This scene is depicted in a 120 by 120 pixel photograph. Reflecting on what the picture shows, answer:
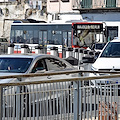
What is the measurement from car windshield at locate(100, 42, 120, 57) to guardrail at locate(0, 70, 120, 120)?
9088 mm

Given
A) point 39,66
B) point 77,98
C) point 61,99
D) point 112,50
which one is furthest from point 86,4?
point 61,99

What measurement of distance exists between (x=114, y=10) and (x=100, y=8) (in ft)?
4.65

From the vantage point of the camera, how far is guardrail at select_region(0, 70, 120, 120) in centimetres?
617

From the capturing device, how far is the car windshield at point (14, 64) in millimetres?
11469

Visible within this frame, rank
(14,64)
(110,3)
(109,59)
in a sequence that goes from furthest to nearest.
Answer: (110,3) < (109,59) < (14,64)

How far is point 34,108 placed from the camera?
20.5ft

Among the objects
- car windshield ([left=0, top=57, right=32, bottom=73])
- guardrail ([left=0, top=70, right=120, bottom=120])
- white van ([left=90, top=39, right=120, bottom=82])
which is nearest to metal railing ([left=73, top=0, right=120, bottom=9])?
white van ([left=90, top=39, right=120, bottom=82])

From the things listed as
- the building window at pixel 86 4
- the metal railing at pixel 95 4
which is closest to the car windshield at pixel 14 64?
the metal railing at pixel 95 4

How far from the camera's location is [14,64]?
38.4 ft

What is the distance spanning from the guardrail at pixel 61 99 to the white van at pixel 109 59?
7.13m

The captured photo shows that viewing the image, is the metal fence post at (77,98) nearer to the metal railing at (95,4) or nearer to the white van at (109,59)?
the white van at (109,59)

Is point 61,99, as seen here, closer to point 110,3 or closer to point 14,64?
point 14,64

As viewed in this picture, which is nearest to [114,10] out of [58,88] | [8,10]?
[8,10]

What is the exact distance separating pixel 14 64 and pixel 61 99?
5382 mm
